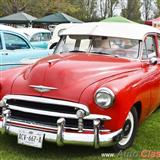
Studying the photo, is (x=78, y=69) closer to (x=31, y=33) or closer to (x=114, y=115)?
(x=114, y=115)

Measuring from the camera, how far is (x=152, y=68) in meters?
6.24

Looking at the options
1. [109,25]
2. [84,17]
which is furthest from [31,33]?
[84,17]

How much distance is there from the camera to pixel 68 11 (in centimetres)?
4412

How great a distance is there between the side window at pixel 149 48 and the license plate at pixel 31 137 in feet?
7.89

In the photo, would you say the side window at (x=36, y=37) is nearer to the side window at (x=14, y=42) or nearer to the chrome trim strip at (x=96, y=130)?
the side window at (x=14, y=42)

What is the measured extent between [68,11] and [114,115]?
4030 centimetres

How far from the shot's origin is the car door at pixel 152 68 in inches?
234

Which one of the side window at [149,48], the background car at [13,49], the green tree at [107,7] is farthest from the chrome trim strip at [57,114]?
the green tree at [107,7]

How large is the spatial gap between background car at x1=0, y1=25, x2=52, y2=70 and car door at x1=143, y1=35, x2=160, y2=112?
3084 millimetres

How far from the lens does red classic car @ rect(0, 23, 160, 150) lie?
15.3 ft

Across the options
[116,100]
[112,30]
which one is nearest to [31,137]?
[116,100]

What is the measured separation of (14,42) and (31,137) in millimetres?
5221

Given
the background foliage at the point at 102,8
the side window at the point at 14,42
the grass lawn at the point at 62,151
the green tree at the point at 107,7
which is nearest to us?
the grass lawn at the point at 62,151

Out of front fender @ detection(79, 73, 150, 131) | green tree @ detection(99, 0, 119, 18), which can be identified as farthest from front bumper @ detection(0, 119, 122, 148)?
green tree @ detection(99, 0, 119, 18)
